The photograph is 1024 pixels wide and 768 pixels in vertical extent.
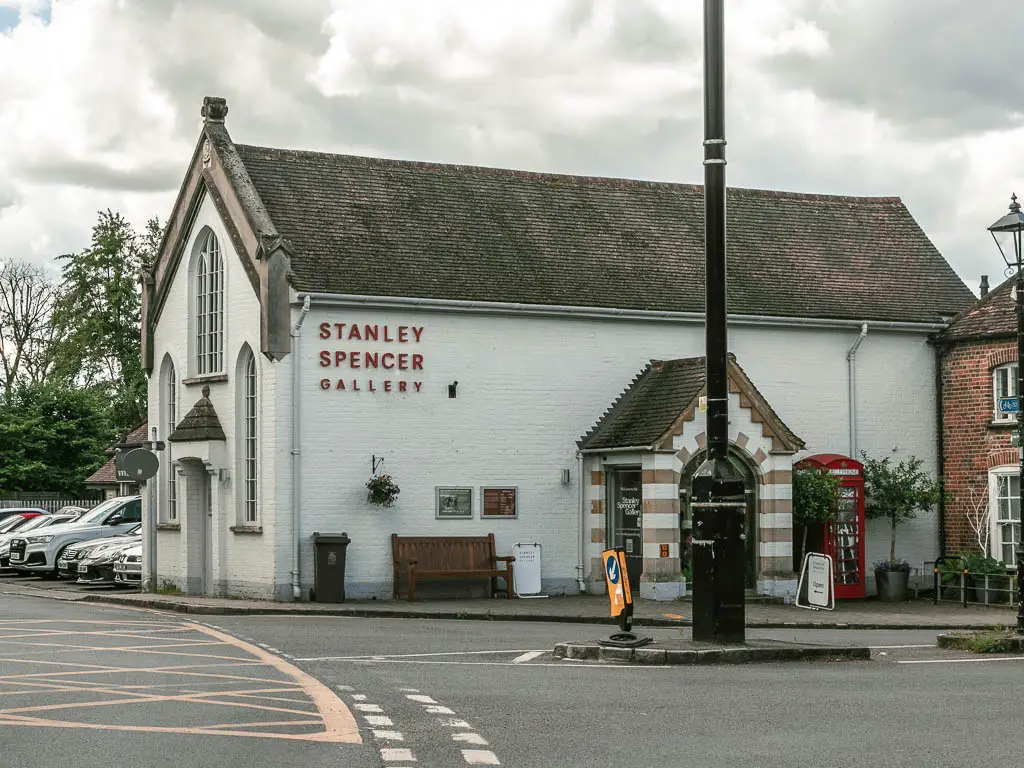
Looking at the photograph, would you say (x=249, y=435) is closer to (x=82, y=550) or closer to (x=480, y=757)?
(x=82, y=550)

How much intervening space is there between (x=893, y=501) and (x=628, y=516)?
5475 mm

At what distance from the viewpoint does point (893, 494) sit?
97.0ft

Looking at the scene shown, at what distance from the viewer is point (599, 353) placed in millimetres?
29141

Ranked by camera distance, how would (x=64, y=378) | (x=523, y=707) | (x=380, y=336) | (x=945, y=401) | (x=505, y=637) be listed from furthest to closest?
(x=64, y=378) < (x=945, y=401) < (x=380, y=336) < (x=505, y=637) < (x=523, y=707)

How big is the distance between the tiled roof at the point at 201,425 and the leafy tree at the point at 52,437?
113 ft

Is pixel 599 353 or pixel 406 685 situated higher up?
pixel 599 353

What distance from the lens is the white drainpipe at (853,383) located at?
30.9 metres

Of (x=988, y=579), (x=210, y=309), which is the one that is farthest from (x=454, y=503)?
(x=988, y=579)

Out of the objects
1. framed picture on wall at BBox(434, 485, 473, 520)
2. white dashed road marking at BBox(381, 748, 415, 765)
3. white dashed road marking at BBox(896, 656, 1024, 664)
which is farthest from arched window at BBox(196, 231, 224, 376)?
white dashed road marking at BBox(381, 748, 415, 765)

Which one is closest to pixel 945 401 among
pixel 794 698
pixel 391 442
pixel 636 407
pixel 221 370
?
A: pixel 636 407

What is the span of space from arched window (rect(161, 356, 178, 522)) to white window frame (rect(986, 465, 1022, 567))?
16294mm

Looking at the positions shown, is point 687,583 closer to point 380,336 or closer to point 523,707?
point 380,336

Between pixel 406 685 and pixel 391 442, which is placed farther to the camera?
pixel 391 442

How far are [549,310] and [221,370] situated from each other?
6.47 metres
